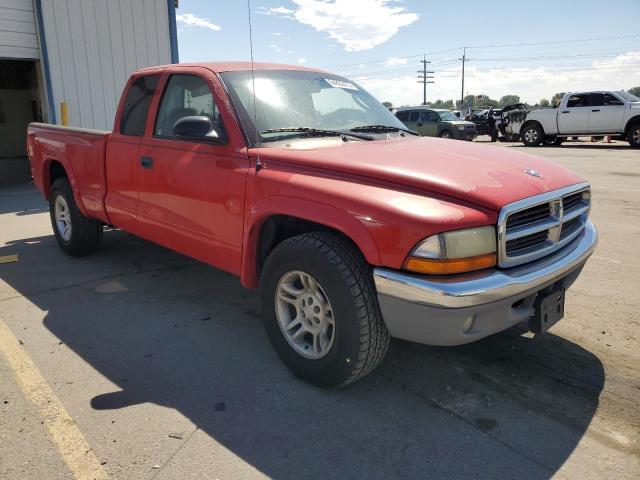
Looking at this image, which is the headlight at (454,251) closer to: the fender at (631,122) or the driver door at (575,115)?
the fender at (631,122)

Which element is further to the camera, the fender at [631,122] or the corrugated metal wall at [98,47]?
the fender at [631,122]

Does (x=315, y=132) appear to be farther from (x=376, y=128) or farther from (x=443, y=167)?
(x=443, y=167)

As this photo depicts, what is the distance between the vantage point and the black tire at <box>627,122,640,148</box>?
1788cm

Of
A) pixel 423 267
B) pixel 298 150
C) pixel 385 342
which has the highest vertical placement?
pixel 298 150

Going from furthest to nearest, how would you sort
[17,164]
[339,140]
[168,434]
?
[17,164]
[339,140]
[168,434]

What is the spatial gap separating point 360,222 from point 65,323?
2617mm

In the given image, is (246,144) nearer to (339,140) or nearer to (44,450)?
(339,140)

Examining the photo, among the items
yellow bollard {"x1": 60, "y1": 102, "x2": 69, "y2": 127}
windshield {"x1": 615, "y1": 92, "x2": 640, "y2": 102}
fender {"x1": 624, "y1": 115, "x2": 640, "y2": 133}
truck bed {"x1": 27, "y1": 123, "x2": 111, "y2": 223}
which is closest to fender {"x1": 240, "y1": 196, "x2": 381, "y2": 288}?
truck bed {"x1": 27, "y1": 123, "x2": 111, "y2": 223}

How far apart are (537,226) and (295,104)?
1.82 metres

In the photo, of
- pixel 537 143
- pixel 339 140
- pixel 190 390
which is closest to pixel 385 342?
pixel 190 390

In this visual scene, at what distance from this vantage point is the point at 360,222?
100 inches

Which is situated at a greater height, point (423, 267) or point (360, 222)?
point (360, 222)

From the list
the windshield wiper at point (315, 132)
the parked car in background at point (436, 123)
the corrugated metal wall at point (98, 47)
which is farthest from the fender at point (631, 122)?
the windshield wiper at point (315, 132)

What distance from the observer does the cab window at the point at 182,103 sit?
3.73 m
